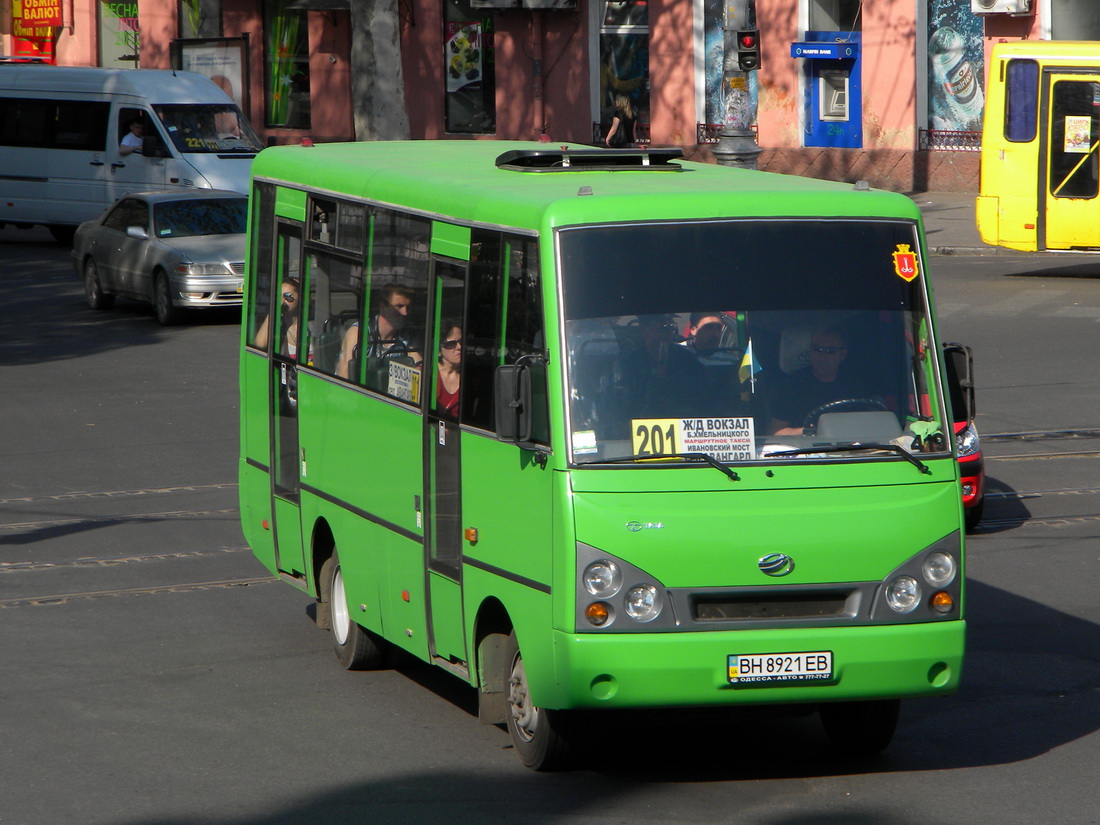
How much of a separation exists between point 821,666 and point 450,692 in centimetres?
229

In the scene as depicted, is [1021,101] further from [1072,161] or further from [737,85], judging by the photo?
[737,85]

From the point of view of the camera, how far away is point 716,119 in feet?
115

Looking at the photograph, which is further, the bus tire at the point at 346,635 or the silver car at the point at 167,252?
the silver car at the point at 167,252

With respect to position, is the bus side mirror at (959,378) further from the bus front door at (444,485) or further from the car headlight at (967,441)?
the car headlight at (967,441)

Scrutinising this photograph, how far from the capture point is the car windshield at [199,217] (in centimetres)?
2186

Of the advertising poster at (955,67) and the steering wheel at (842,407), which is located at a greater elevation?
the advertising poster at (955,67)

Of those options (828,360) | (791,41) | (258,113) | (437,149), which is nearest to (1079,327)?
(437,149)

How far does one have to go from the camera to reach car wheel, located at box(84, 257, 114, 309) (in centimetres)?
2270

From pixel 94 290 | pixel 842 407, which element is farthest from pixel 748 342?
pixel 94 290

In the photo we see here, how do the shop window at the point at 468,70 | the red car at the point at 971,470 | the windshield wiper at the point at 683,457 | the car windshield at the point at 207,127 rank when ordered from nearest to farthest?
the windshield wiper at the point at 683,457, the red car at the point at 971,470, the car windshield at the point at 207,127, the shop window at the point at 468,70

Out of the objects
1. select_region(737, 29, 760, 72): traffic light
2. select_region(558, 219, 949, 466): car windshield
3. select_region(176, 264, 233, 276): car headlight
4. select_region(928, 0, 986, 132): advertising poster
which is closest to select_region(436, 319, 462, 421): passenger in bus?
select_region(558, 219, 949, 466): car windshield

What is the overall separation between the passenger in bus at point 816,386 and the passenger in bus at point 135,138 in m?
24.2

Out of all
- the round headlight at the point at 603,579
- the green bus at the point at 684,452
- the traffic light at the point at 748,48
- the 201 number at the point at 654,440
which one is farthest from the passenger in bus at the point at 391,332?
the traffic light at the point at 748,48

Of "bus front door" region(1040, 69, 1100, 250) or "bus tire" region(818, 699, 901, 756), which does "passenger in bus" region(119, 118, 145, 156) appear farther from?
"bus tire" region(818, 699, 901, 756)
